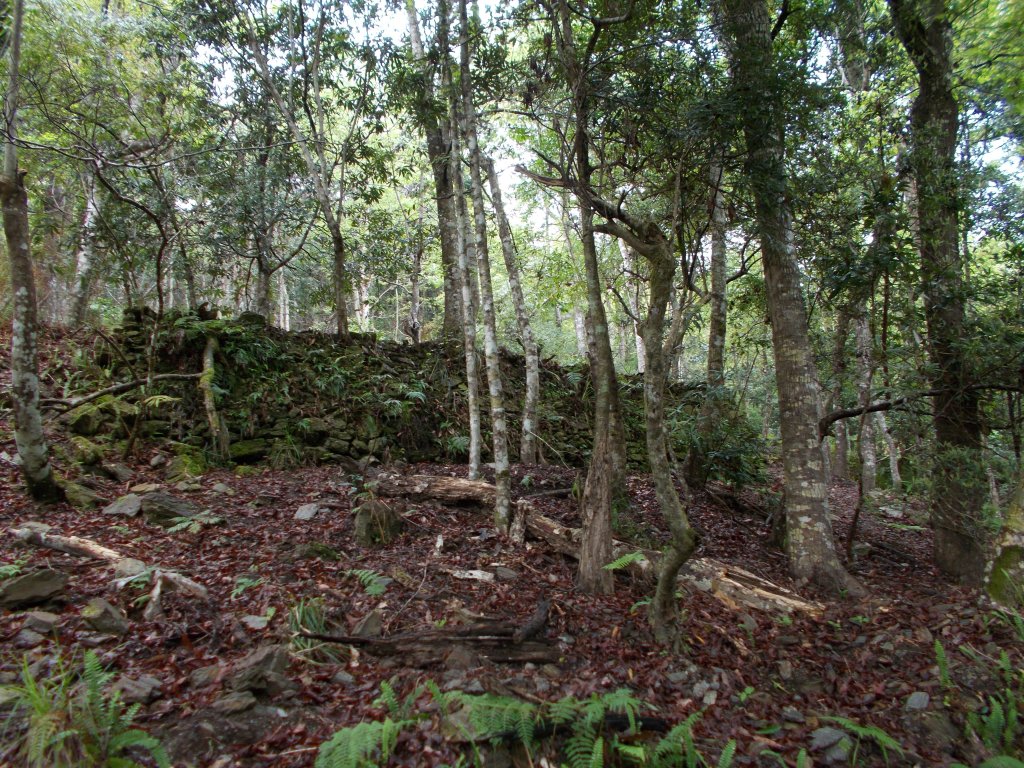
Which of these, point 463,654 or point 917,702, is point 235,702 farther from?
point 917,702

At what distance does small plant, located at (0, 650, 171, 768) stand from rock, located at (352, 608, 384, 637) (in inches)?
63.4

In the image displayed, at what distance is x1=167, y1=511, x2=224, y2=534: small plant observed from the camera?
5859 mm

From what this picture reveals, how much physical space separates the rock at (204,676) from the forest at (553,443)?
33mm

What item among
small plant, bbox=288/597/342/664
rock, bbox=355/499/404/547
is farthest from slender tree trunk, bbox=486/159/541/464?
small plant, bbox=288/597/342/664

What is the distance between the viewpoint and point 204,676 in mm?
3545

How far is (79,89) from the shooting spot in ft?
29.2

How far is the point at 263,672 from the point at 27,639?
5.26 ft

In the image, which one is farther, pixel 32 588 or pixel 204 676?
pixel 32 588

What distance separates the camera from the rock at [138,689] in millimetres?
3250

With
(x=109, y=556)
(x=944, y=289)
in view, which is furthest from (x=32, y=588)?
(x=944, y=289)

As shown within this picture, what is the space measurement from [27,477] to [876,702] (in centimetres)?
810

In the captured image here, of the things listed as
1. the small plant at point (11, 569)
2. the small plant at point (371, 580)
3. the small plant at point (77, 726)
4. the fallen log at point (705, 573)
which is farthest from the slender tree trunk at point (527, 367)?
the small plant at point (77, 726)

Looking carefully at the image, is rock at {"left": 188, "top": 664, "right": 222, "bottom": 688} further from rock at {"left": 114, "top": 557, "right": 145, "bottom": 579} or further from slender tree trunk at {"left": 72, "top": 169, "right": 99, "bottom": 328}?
slender tree trunk at {"left": 72, "top": 169, "right": 99, "bottom": 328}

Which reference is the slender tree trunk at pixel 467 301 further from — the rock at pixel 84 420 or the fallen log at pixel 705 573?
the rock at pixel 84 420
